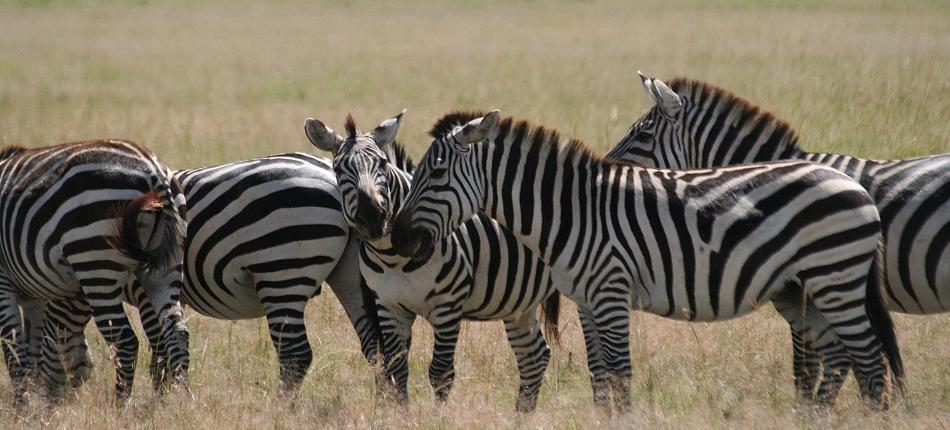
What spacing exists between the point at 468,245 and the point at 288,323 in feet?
4.33

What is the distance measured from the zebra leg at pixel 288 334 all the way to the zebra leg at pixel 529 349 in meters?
1.51

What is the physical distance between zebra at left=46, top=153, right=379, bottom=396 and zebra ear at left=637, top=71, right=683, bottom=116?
2620 millimetres

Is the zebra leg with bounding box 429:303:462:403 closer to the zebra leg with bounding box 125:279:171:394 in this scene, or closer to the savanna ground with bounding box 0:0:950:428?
the savanna ground with bounding box 0:0:950:428

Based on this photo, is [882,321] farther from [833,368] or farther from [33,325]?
[33,325]

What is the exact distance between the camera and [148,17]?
3897 cm

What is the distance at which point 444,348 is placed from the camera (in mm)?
6844

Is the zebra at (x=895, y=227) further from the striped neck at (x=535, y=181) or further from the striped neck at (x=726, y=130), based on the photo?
the striped neck at (x=535, y=181)

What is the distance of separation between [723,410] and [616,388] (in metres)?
0.67

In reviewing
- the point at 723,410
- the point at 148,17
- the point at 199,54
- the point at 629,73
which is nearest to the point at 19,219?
the point at 723,410

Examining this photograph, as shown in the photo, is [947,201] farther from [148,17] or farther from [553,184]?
[148,17]

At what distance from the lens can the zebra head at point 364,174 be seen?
624 cm

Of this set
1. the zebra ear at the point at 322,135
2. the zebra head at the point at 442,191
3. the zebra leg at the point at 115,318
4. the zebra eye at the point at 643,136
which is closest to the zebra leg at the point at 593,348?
the zebra head at the point at 442,191

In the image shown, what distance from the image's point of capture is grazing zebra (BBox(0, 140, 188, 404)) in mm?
6426

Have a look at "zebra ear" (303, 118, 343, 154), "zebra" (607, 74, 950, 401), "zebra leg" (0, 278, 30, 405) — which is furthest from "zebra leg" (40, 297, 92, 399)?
"zebra" (607, 74, 950, 401)
